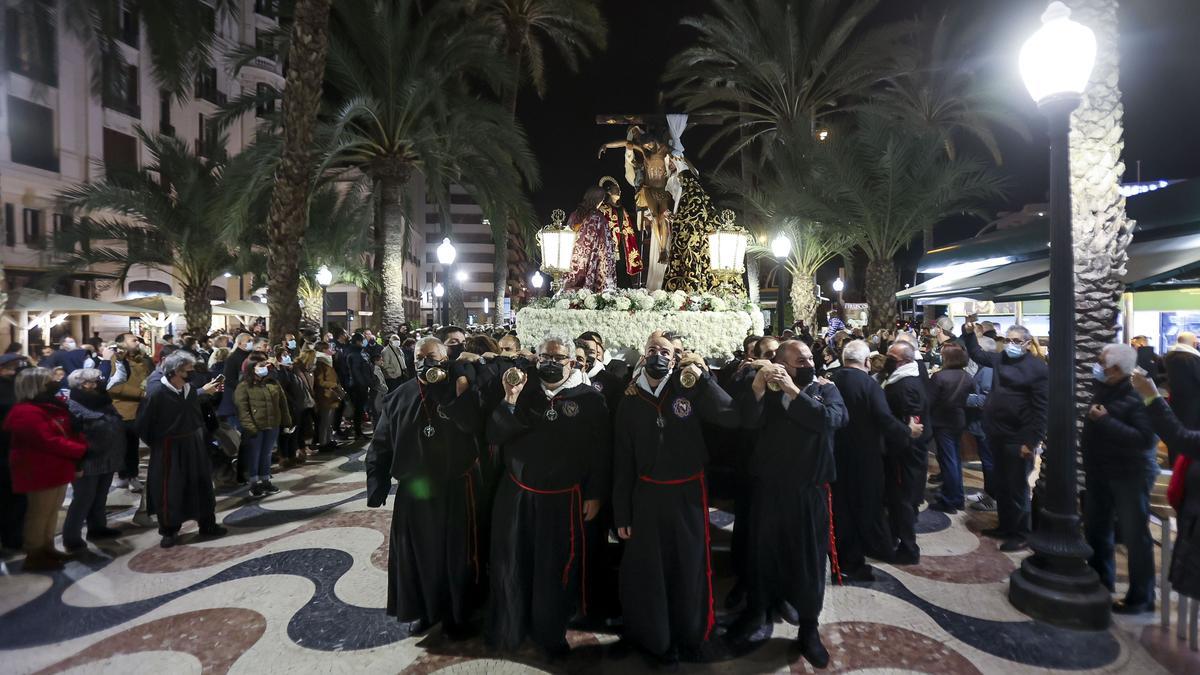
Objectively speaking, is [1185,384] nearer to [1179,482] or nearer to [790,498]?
[1179,482]

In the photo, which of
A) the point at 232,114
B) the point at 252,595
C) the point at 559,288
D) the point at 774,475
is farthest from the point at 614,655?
the point at 232,114

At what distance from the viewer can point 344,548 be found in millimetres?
5828

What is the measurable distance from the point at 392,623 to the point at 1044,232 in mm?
18467

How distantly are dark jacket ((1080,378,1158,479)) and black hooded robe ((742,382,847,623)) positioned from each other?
2159mm

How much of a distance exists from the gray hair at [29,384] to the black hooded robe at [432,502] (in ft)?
12.1

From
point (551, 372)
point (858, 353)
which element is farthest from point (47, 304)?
point (858, 353)

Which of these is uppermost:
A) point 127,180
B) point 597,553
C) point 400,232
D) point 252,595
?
point 127,180

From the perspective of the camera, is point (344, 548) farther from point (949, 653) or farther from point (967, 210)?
point (967, 210)

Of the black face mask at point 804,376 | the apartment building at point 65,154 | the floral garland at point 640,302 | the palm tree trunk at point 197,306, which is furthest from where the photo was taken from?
the apartment building at point 65,154

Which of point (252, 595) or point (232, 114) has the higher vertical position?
point (232, 114)

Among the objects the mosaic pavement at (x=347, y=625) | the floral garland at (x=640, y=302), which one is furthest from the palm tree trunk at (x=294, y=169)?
the floral garland at (x=640, y=302)

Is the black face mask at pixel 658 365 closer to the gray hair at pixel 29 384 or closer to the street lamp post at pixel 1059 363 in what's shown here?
the street lamp post at pixel 1059 363

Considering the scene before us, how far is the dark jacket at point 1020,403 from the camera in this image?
5.90 m

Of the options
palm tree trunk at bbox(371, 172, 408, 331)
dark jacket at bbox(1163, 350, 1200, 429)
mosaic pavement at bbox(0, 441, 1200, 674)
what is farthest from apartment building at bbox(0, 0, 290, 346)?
dark jacket at bbox(1163, 350, 1200, 429)
